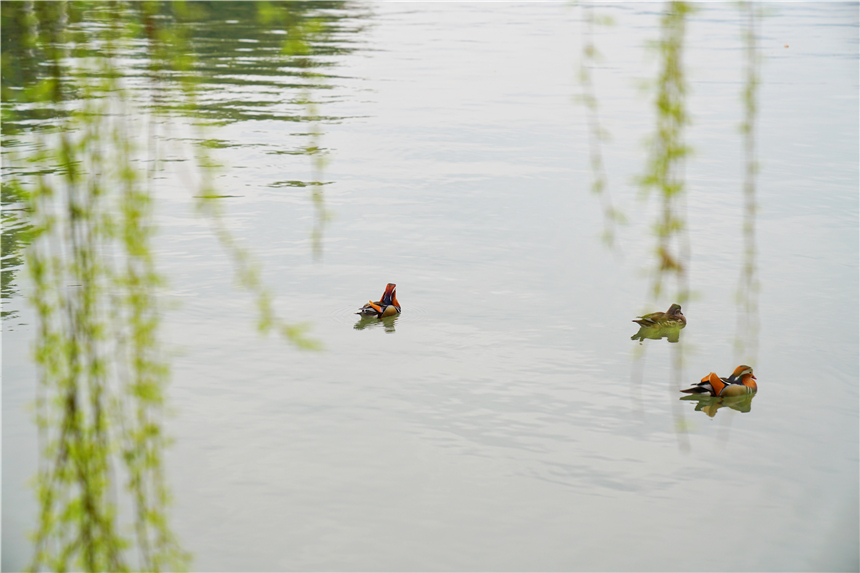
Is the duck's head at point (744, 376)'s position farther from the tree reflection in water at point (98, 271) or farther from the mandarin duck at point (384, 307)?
the tree reflection in water at point (98, 271)

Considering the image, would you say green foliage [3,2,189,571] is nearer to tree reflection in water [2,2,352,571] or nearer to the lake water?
tree reflection in water [2,2,352,571]

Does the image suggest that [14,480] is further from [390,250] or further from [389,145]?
[389,145]

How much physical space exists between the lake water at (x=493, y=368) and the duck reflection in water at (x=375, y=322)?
13 cm

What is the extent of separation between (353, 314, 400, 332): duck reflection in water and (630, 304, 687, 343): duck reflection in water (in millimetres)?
2220

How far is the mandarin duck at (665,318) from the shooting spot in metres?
8.23

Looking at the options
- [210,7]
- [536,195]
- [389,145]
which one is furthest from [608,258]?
[210,7]

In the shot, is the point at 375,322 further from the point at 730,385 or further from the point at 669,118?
the point at 669,118

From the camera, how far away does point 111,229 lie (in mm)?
2629

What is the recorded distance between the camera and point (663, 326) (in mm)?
8344

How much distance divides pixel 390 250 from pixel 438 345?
2.61m

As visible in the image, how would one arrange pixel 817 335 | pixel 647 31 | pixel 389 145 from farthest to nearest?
pixel 647 31, pixel 389 145, pixel 817 335

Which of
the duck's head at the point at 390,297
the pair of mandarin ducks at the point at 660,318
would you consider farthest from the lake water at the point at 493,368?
the duck's head at the point at 390,297

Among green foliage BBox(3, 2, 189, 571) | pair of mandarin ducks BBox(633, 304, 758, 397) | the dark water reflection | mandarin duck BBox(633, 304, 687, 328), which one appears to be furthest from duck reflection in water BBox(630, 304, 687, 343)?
green foliage BBox(3, 2, 189, 571)

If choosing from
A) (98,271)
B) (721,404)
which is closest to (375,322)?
(721,404)
